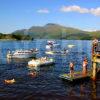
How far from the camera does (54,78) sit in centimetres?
4947

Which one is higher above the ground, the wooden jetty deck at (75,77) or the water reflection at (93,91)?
the wooden jetty deck at (75,77)

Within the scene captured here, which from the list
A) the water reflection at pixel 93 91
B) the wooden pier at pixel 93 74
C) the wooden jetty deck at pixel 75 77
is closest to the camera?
the water reflection at pixel 93 91

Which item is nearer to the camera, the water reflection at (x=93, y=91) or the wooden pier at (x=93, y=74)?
the water reflection at (x=93, y=91)

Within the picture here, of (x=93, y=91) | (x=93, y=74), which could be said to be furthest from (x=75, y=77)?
(x=93, y=91)

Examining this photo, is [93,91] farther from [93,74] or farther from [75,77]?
[93,74]

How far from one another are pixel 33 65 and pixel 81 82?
25.2 m

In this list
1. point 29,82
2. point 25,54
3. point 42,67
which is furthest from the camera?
point 25,54

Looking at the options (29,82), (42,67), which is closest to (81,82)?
(29,82)

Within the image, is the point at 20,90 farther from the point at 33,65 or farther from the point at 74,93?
the point at 33,65

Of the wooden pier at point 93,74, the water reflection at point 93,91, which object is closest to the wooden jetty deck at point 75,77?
the wooden pier at point 93,74

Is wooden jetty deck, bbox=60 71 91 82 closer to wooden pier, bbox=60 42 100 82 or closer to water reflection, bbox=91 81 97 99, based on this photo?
wooden pier, bbox=60 42 100 82

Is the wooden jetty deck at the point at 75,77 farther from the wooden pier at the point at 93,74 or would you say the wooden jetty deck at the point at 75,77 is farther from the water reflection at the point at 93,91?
the water reflection at the point at 93,91

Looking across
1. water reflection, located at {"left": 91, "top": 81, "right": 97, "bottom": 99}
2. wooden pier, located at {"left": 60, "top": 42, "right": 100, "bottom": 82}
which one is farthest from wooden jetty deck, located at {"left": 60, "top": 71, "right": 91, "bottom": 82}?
water reflection, located at {"left": 91, "top": 81, "right": 97, "bottom": 99}

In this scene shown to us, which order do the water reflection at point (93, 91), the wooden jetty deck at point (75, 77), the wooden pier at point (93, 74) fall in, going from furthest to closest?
the wooden jetty deck at point (75, 77) → the wooden pier at point (93, 74) → the water reflection at point (93, 91)
